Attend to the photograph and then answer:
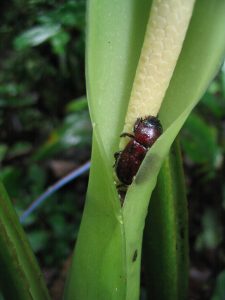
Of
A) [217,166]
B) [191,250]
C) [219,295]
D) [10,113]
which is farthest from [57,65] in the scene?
[219,295]

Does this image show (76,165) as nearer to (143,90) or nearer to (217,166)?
(217,166)

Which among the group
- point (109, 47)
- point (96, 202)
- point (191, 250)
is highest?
point (109, 47)

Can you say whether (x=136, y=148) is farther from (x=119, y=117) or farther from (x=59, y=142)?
(x=59, y=142)

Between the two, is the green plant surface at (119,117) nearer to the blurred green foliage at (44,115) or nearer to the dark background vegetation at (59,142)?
the dark background vegetation at (59,142)

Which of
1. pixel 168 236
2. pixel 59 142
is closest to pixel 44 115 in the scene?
pixel 59 142

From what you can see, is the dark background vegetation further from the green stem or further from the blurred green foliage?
the green stem

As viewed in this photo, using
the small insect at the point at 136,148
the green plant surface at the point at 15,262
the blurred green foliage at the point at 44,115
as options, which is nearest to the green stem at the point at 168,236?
the small insect at the point at 136,148
